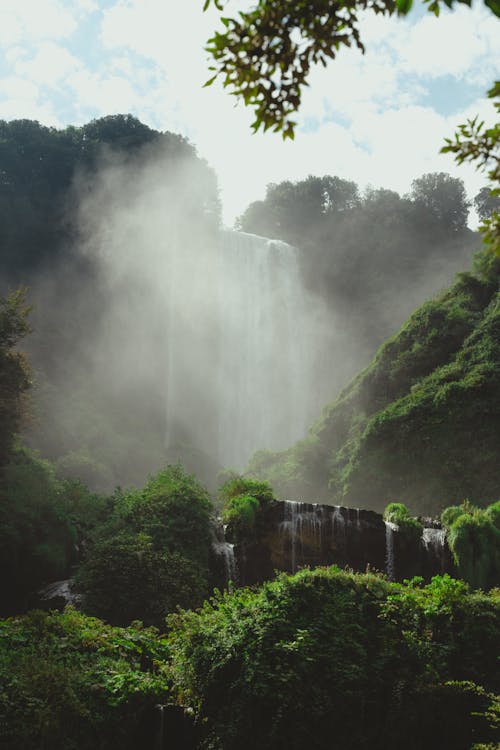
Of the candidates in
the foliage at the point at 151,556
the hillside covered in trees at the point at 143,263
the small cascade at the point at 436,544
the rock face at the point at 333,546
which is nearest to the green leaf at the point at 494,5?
the foliage at the point at 151,556

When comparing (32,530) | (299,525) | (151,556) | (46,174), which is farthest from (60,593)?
(46,174)

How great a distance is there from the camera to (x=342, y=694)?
4.87 m

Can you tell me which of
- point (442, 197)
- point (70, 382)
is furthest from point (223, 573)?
point (442, 197)

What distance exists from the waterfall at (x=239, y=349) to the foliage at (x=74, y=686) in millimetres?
34295

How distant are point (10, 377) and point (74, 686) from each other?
1030cm

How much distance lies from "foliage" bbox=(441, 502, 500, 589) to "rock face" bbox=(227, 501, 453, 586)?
3.66 ft

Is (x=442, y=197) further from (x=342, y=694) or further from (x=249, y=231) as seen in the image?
(x=342, y=694)

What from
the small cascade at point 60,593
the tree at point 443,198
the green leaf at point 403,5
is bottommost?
the small cascade at point 60,593

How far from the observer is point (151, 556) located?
1131 cm

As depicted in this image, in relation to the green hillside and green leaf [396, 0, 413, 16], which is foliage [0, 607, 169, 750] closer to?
green leaf [396, 0, 413, 16]

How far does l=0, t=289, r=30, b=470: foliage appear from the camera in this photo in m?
13.7

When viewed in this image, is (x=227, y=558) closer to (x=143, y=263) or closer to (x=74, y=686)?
(x=74, y=686)

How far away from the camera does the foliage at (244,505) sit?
49.6ft

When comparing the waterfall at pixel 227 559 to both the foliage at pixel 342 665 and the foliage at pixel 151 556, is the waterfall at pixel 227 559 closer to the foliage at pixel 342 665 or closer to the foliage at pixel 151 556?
the foliage at pixel 151 556
